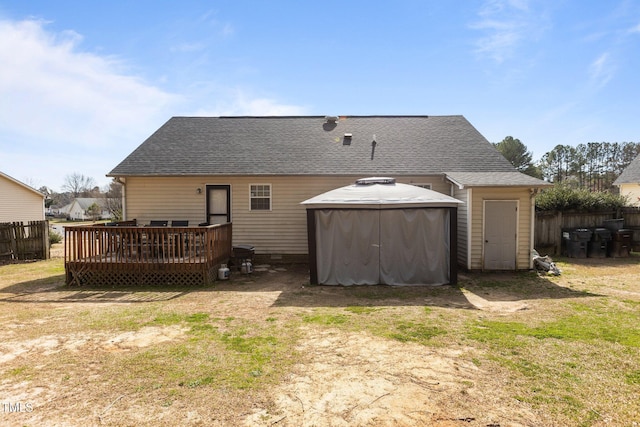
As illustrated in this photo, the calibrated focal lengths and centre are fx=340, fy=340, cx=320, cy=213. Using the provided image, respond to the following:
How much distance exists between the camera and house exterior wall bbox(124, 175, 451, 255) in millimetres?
11570

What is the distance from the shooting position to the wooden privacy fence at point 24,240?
1234 centimetres

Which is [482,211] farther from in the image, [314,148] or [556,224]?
[314,148]

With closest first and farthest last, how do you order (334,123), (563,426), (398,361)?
(563,426) → (398,361) → (334,123)

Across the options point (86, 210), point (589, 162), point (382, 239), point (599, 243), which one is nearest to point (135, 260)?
point (382, 239)

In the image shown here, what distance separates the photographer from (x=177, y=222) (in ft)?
36.3

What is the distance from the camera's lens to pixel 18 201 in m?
20.7

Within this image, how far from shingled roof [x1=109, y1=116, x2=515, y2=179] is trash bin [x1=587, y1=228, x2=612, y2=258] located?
4318 mm

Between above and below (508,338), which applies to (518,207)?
above

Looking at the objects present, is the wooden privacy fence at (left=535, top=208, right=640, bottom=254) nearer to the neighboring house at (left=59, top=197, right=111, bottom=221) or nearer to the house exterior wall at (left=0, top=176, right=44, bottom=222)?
the house exterior wall at (left=0, top=176, right=44, bottom=222)

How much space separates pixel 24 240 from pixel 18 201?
35.9 feet

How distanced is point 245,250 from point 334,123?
7.17 m

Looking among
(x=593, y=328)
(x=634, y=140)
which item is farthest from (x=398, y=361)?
(x=634, y=140)

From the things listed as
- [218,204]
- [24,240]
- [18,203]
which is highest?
[18,203]

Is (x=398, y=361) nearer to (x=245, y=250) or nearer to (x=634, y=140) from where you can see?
(x=245, y=250)
